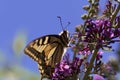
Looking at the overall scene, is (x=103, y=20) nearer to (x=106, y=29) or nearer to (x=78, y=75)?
(x=106, y=29)

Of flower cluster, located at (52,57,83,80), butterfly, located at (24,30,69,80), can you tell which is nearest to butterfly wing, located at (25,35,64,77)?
butterfly, located at (24,30,69,80)

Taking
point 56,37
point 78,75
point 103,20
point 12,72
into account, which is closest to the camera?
point 12,72

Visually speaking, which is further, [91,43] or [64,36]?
[64,36]

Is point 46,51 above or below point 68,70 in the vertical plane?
above

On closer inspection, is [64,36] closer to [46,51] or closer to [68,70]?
[46,51]

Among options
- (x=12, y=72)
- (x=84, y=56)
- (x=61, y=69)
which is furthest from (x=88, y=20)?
(x=12, y=72)

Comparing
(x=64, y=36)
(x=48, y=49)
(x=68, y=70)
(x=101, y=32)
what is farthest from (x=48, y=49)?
(x=101, y=32)

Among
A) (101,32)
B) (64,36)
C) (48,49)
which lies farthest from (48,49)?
(101,32)

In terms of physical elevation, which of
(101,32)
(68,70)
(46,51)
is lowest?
(68,70)
